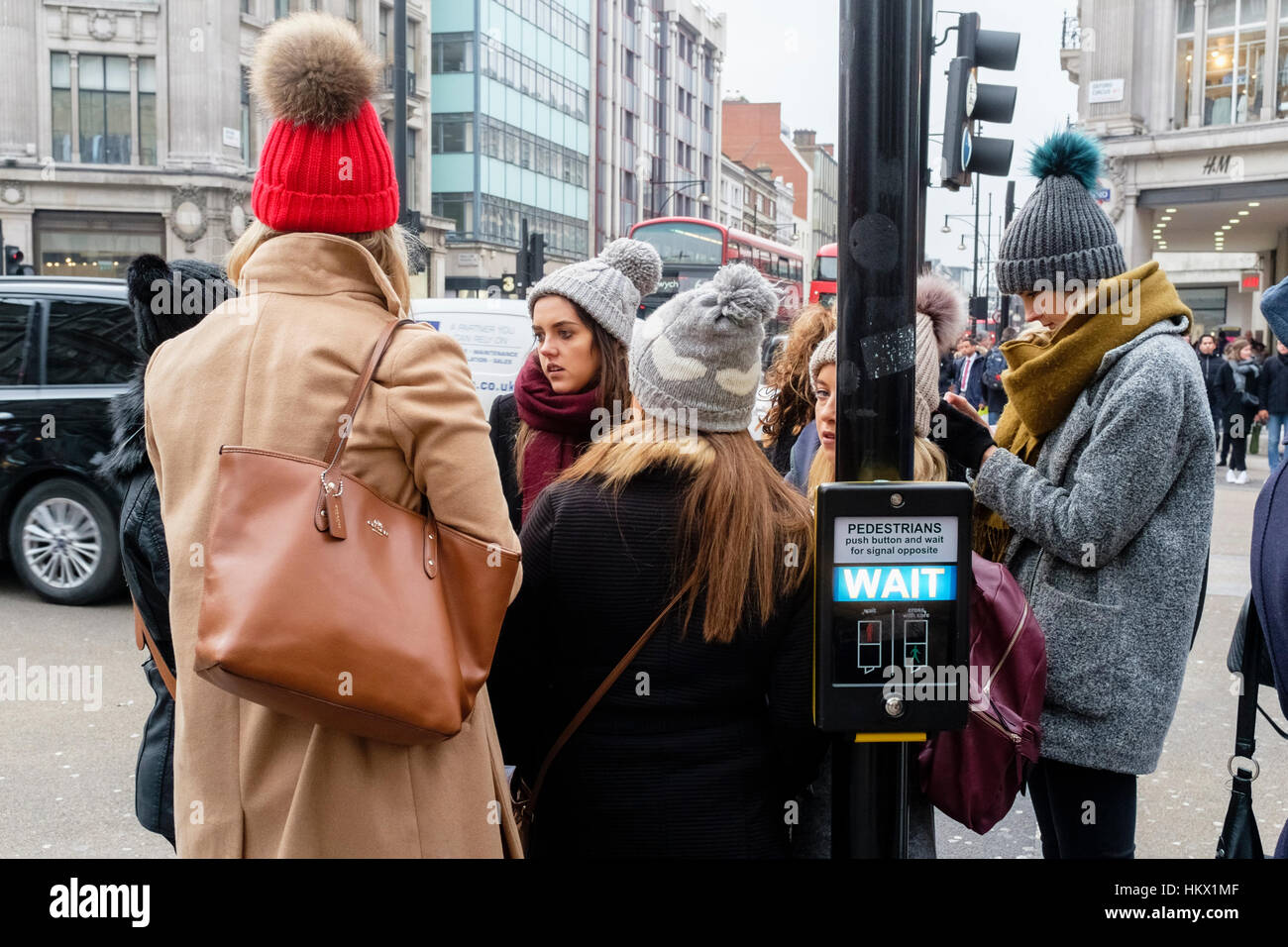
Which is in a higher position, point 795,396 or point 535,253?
point 535,253

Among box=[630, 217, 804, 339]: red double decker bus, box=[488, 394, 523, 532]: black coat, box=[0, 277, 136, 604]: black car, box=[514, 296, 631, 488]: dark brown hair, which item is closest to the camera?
box=[514, 296, 631, 488]: dark brown hair

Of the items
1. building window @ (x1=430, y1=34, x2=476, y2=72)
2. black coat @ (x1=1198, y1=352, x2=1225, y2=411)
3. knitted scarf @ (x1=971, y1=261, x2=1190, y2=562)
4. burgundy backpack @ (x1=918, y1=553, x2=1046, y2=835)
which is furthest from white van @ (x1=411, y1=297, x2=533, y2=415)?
building window @ (x1=430, y1=34, x2=476, y2=72)

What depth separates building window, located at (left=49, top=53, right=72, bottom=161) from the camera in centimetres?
3425

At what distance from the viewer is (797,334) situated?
176 inches

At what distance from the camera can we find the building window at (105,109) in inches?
1359

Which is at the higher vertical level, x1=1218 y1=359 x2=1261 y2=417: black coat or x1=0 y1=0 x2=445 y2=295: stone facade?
x1=0 y1=0 x2=445 y2=295: stone facade

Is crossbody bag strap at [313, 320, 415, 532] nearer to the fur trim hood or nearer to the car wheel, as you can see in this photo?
the fur trim hood

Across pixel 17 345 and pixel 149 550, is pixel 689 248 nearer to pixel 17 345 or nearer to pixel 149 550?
pixel 17 345

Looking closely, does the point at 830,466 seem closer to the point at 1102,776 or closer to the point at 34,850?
the point at 1102,776

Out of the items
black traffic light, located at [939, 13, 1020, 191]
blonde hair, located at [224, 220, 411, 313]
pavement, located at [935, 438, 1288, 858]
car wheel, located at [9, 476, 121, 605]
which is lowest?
pavement, located at [935, 438, 1288, 858]

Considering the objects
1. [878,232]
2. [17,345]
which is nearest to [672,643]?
[878,232]

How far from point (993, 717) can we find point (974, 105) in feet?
5.66

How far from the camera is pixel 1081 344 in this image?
110 inches

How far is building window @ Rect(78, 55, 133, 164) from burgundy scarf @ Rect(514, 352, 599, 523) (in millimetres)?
35150
